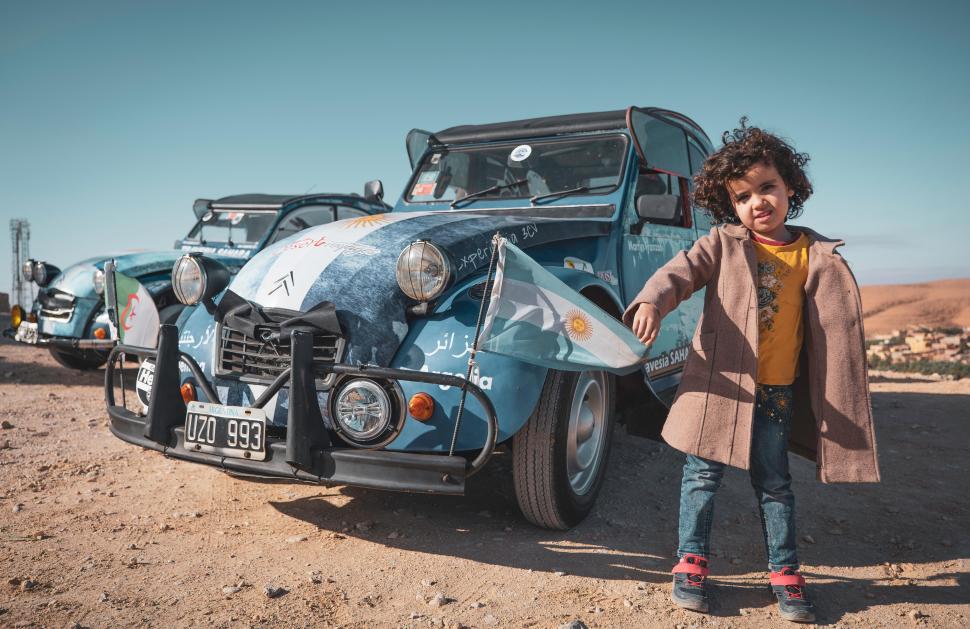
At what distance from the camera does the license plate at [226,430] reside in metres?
2.59

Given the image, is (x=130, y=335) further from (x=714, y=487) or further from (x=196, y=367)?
(x=714, y=487)

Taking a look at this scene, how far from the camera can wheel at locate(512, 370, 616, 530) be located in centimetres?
280

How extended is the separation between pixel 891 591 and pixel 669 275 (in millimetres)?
1452

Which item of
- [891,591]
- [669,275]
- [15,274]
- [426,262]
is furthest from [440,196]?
[15,274]

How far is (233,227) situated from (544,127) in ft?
16.1

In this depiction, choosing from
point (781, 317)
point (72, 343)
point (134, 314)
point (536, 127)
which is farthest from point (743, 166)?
point (72, 343)

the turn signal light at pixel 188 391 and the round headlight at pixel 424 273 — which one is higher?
the round headlight at pixel 424 273

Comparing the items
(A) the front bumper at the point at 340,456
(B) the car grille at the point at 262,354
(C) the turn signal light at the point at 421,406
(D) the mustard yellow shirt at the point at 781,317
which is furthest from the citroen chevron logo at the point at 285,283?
(D) the mustard yellow shirt at the point at 781,317

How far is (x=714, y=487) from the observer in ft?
8.00

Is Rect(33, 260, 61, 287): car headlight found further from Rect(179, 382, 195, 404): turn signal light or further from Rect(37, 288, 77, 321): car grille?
Rect(179, 382, 195, 404): turn signal light

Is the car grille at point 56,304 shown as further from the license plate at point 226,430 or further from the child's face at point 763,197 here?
the child's face at point 763,197

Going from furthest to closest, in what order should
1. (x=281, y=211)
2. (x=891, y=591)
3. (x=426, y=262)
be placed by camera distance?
(x=281, y=211) → (x=426, y=262) → (x=891, y=591)

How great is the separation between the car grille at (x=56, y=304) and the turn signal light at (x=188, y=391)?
4.60 meters

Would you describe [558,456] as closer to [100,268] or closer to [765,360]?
[765,360]
